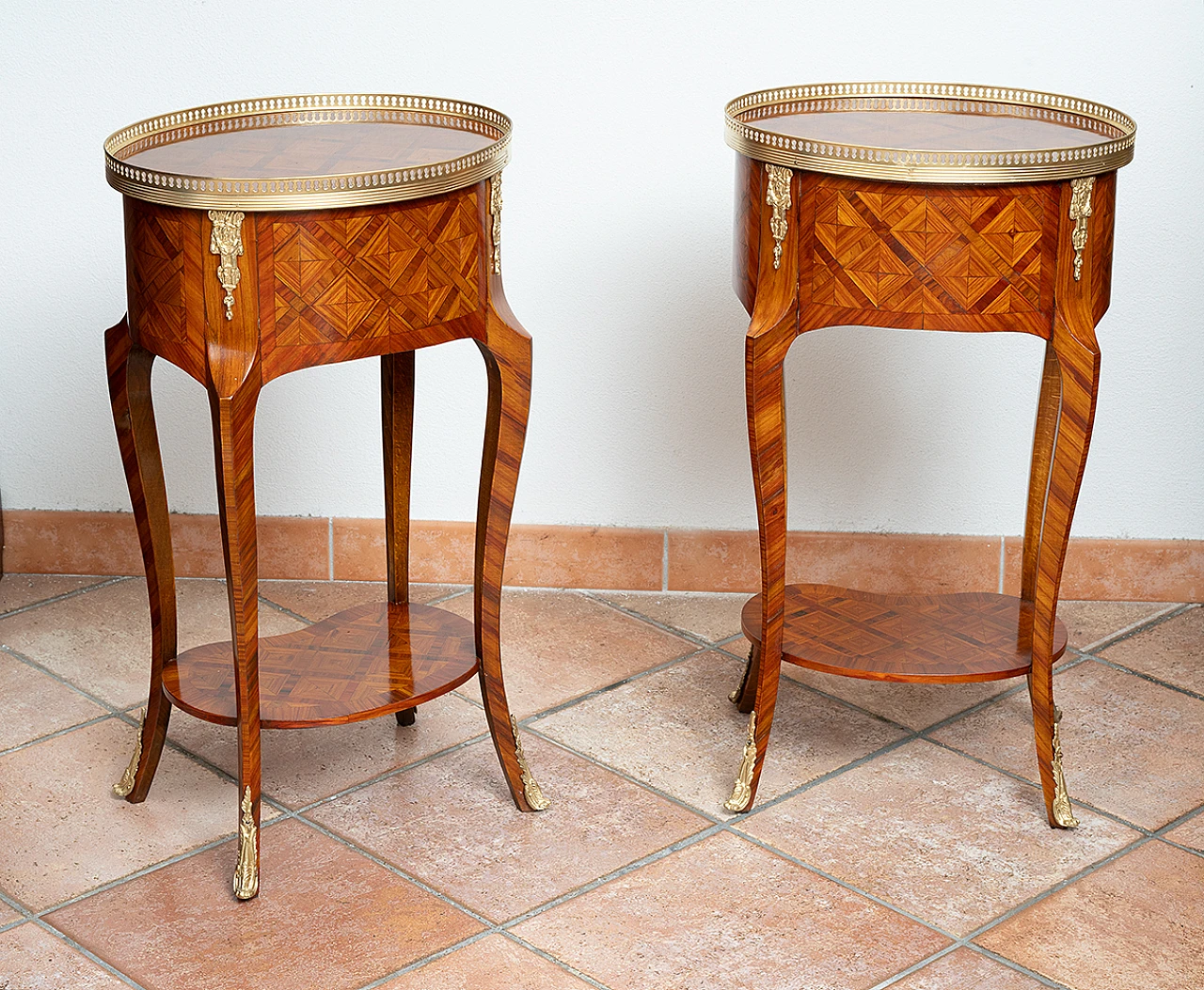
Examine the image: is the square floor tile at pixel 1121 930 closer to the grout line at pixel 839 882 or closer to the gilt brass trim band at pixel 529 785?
the grout line at pixel 839 882

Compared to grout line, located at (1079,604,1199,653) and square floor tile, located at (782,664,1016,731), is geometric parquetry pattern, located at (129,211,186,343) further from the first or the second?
grout line, located at (1079,604,1199,653)

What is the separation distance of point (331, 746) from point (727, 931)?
0.82m

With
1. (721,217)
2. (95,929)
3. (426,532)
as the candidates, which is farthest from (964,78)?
(95,929)

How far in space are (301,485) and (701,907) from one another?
147 centimetres

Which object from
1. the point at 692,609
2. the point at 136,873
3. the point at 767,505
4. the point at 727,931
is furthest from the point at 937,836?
the point at 136,873

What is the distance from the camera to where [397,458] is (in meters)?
2.57

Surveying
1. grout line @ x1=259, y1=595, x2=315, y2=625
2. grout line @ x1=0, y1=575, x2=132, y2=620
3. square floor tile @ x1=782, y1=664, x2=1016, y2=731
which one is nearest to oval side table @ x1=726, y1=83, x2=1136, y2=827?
square floor tile @ x1=782, y1=664, x2=1016, y2=731

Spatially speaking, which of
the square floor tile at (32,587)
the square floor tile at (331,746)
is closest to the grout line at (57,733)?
the square floor tile at (331,746)

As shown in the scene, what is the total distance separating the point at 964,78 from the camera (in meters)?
2.97

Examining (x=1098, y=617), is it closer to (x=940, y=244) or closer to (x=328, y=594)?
(x=940, y=244)

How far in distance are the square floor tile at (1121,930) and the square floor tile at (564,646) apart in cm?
95

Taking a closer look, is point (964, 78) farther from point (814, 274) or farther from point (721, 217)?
Answer: point (814, 274)

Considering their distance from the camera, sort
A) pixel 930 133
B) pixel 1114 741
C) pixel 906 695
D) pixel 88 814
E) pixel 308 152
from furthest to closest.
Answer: pixel 906 695, pixel 1114 741, pixel 88 814, pixel 930 133, pixel 308 152

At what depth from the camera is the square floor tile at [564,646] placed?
2.84 metres
